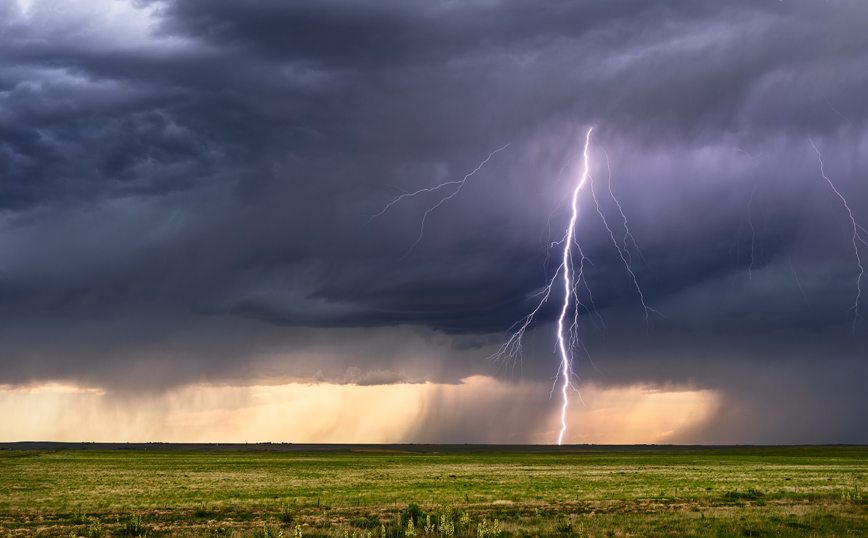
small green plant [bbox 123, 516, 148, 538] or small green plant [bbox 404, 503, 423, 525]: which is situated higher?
small green plant [bbox 123, 516, 148, 538]

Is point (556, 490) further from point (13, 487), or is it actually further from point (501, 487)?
point (13, 487)

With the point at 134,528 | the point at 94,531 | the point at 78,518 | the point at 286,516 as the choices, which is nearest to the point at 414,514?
the point at 286,516

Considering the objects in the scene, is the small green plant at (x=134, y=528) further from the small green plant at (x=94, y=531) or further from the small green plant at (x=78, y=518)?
the small green plant at (x=78, y=518)

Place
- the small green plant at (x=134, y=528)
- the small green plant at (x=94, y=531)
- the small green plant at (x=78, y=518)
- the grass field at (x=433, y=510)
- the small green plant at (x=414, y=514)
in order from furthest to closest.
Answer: the small green plant at (x=78, y=518) → the small green plant at (x=414, y=514) → the small green plant at (x=134, y=528) → the grass field at (x=433, y=510) → the small green plant at (x=94, y=531)

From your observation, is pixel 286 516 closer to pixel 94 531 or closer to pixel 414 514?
pixel 414 514

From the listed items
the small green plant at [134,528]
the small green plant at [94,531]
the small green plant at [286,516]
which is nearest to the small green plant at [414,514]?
the small green plant at [286,516]

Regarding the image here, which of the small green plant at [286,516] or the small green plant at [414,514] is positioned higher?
the small green plant at [414,514]

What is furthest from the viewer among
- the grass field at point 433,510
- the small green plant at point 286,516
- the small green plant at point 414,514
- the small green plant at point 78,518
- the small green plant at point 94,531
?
the small green plant at point 78,518

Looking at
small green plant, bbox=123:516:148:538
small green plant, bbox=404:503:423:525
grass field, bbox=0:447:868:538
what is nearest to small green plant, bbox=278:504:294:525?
grass field, bbox=0:447:868:538

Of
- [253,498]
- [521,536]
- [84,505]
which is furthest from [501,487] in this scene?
[84,505]

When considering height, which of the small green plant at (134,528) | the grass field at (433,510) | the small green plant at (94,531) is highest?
the small green plant at (94,531)

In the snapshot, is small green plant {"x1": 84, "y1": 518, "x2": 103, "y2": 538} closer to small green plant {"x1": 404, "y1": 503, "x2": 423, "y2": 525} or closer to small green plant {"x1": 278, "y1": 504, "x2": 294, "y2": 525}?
small green plant {"x1": 278, "y1": 504, "x2": 294, "y2": 525}

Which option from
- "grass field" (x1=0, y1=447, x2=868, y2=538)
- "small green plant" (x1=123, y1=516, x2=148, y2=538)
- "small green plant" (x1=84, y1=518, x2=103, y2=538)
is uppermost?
"small green plant" (x1=84, y1=518, x2=103, y2=538)

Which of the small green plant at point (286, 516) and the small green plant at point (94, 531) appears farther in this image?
the small green plant at point (286, 516)
